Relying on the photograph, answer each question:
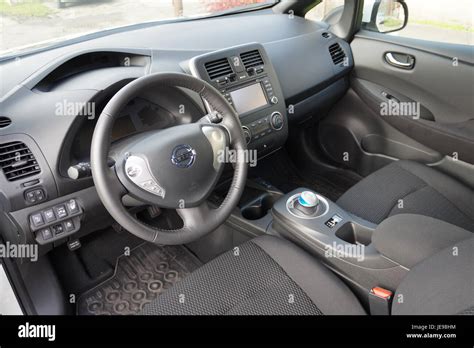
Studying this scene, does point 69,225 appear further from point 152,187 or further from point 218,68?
point 218,68

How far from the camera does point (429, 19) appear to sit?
206 centimetres

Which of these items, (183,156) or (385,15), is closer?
(183,156)

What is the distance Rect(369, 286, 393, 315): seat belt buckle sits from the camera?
1111mm

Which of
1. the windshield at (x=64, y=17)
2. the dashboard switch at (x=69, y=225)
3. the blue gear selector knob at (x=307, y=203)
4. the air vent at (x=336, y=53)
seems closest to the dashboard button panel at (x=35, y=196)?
the dashboard switch at (x=69, y=225)

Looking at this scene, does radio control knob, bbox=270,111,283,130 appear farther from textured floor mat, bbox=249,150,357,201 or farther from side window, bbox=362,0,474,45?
side window, bbox=362,0,474,45

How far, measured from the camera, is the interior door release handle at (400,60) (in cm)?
197

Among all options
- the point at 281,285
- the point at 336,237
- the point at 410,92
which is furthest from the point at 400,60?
the point at 281,285

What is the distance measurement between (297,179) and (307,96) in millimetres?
559

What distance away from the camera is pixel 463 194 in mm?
1619

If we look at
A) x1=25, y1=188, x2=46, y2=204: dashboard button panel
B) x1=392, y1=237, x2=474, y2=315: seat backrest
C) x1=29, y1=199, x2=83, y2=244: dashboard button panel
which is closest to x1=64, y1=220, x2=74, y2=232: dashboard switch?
x1=29, y1=199, x2=83, y2=244: dashboard button panel

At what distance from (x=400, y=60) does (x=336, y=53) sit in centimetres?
31

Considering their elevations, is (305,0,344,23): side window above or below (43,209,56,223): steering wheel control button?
above

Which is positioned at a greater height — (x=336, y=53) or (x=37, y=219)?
(x=336, y=53)
